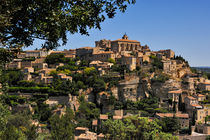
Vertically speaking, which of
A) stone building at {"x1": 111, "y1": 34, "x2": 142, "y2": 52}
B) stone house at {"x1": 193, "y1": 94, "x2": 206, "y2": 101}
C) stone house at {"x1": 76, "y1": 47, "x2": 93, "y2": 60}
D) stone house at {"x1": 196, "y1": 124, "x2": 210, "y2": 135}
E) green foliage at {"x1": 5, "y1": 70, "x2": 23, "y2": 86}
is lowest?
stone house at {"x1": 196, "y1": 124, "x2": 210, "y2": 135}

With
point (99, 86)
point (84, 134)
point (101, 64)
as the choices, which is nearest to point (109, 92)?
point (99, 86)

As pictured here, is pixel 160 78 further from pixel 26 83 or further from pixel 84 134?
pixel 26 83

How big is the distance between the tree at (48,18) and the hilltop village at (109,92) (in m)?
26.0

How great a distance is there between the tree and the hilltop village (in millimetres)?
26037

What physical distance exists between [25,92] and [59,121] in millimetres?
13582

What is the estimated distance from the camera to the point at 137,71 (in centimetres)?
4725

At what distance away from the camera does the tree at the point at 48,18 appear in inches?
230

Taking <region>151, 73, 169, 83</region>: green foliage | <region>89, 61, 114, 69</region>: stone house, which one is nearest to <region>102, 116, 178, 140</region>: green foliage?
<region>151, 73, 169, 83</region>: green foliage

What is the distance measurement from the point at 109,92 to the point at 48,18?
3787 centimetres

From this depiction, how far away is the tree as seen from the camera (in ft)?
19.2

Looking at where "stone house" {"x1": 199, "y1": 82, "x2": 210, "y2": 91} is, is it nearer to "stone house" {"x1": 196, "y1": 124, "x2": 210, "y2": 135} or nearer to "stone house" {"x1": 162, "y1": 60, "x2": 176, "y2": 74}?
"stone house" {"x1": 162, "y1": 60, "x2": 176, "y2": 74}

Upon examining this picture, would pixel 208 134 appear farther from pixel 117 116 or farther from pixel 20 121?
pixel 20 121

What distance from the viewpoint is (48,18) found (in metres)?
6.15

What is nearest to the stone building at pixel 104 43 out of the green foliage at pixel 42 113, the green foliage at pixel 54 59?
the green foliage at pixel 54 59
